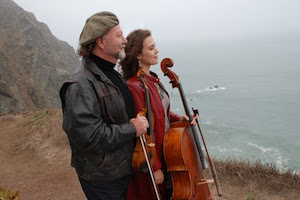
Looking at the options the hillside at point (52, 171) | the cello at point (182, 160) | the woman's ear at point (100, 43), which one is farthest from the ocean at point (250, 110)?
the woman's ear at point (100, 43)

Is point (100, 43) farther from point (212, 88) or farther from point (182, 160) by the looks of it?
point (212, 88)

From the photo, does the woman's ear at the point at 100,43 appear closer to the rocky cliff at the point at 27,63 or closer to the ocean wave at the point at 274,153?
the rocky cliff at the point at 27,63

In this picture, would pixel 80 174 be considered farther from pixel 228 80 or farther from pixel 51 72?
pixel 228 80

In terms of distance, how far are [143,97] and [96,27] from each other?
0.79 m

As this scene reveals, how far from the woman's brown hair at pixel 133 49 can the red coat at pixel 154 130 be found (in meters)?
0.11

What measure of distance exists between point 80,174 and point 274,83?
230 ft

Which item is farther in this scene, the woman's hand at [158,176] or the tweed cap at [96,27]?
the woman's hand at [158,176]

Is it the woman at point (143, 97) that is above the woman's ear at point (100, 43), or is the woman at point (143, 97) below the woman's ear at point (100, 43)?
below

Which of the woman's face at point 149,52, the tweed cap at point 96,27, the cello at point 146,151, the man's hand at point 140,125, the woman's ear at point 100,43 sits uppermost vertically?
the tweed cap at point 96,27

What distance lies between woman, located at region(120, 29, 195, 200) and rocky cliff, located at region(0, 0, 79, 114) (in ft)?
64.6

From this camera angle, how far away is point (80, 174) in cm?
233

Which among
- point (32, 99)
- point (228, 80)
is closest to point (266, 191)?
point (32, 99)

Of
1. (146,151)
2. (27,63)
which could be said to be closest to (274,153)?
(27,63)

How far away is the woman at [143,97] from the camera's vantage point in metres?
2.72
